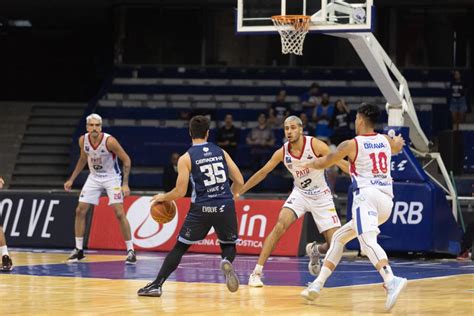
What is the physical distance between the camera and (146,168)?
2858cm

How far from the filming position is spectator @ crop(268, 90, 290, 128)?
27.6 meters

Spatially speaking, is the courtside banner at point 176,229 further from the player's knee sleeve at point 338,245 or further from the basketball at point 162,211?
the player's knee sleeve at point 338,245

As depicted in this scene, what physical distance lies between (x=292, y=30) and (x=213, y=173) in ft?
15.7

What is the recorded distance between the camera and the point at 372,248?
11680mm

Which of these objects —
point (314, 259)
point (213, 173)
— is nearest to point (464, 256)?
point (314, 259)

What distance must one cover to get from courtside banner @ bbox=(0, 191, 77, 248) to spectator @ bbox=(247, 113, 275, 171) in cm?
605

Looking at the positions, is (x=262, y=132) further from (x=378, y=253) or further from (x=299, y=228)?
(x=378, y=253)

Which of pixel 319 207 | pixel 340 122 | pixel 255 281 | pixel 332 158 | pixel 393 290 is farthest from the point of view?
pixel 340 122

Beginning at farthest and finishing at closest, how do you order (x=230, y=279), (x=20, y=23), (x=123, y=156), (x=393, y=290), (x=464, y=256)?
(x=20, y=23) < (x=464, y=256) < (x=123, y=156) < (x=230, y=279) < (x=393, y=290)

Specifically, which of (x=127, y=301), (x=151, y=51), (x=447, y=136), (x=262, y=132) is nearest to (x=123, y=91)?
(x=151, y=51)

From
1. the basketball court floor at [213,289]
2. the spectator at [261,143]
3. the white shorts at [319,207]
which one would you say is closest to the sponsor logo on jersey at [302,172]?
the white shorts at [319,207]

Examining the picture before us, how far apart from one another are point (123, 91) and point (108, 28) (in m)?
6.73

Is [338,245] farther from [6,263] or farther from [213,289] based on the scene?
[6,263]

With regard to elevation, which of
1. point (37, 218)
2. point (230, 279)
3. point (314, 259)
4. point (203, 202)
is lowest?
point (37, 218)
